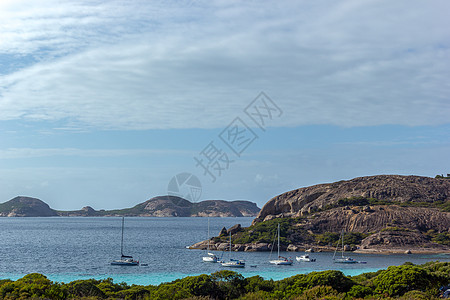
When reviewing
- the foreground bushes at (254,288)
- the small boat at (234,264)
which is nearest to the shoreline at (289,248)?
the small boat at (234,264)

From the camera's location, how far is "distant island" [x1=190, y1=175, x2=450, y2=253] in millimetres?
113750

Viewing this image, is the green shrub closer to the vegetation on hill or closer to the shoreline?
the shoreline

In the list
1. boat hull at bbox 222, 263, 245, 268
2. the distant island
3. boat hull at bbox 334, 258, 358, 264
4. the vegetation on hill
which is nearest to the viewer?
boat hull at bbox 222, 263, 245, 268

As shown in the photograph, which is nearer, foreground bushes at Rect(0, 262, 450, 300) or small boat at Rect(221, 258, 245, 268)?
foreground bushes at Rect(0, 262, 450, 300)

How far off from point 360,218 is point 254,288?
332 feet

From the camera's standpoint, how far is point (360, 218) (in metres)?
127

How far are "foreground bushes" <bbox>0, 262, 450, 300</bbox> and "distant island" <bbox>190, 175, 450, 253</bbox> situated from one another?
8036cm

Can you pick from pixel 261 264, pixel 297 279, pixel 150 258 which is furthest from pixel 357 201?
pixel 297 279

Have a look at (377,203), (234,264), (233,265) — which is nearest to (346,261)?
(234,264)

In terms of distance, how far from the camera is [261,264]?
290ft

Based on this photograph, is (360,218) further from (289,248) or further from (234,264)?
(234,264)

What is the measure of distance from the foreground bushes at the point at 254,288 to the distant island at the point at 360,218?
80.4 metres

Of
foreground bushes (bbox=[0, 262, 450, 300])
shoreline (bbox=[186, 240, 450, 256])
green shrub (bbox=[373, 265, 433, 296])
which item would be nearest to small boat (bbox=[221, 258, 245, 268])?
shoreline (bbox=[186, 240, 450, 256])

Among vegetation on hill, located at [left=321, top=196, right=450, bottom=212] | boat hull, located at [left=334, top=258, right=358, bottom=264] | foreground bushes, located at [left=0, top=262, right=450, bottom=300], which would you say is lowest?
boat hull, located at [left=334, top=258, right=358, bottom=264]
